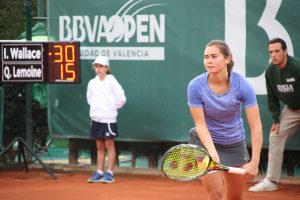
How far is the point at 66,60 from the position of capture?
1024cm

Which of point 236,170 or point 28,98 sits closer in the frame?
point 236,170

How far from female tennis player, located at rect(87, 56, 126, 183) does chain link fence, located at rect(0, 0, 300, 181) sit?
34.1 inches

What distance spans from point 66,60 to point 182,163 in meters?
5.26

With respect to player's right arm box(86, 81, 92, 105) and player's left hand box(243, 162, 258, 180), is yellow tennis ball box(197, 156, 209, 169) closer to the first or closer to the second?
player's left hand box(243, 162, 258, 180)

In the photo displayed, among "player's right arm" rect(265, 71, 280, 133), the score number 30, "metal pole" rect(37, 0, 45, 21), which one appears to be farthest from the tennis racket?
"metal pole" rect(37, 0, 45, 21)

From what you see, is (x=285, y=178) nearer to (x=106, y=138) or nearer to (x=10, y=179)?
(x=106, y=138)

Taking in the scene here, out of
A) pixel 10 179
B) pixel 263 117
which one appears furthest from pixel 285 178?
pixel 10 179

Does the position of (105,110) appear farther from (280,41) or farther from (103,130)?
(280,41)

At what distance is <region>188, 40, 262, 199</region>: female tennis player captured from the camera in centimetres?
548

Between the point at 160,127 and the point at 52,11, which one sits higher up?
the point at 52,11

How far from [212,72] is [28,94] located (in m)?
6.07

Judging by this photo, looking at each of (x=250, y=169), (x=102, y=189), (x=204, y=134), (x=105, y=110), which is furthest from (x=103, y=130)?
(x=250, y=169)

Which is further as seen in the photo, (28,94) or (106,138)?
(28,94)

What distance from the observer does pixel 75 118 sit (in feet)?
37.2
